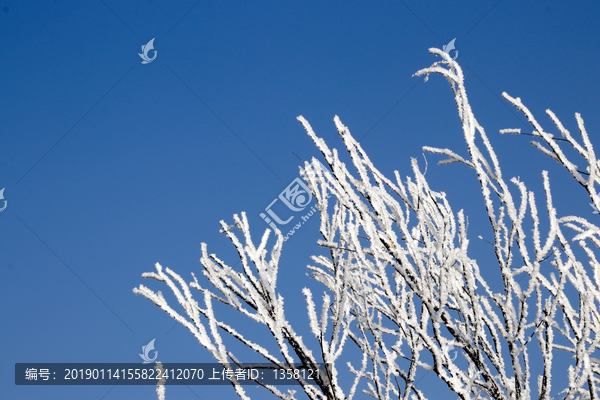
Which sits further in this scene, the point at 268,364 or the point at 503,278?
the point at 268,364

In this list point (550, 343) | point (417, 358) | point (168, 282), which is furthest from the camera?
point (417, 358)

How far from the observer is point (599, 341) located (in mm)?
1996

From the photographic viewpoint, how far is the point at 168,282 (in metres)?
2.07

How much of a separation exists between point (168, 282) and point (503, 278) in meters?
1.74

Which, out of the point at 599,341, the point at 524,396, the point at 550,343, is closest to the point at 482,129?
the point at 550,343

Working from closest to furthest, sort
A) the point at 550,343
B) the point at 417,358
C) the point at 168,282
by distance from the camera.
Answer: the point at 550,343, the point at 168,282, the point at 417,358

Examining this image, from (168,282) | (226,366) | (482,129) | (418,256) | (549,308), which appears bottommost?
(549,308)

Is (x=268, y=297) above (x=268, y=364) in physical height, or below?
above

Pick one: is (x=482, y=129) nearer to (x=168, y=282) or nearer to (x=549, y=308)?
(x=549, y=308)

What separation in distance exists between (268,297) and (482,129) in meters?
1.42

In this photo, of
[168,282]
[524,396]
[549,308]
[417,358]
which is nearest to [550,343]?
[549,308]

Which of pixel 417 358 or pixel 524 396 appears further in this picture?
pixel 417 358

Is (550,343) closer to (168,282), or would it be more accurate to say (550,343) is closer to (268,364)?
(268,364)

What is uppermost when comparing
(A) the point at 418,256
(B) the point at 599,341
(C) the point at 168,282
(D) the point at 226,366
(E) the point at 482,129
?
(E) the point at 482,129
